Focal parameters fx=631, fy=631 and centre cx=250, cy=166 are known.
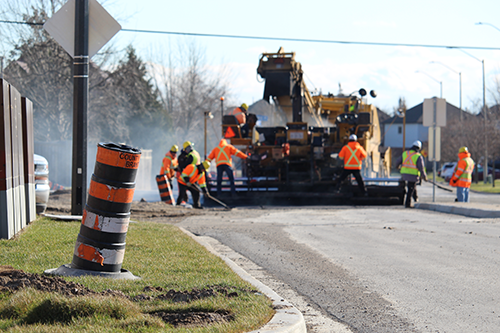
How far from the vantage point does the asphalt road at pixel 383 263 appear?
5.32 m

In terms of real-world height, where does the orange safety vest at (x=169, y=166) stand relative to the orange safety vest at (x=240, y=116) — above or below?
below

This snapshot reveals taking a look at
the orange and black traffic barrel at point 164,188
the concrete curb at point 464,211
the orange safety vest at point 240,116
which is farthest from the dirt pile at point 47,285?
the orange safety vest at point 240,116

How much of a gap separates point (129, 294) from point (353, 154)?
13.9 m

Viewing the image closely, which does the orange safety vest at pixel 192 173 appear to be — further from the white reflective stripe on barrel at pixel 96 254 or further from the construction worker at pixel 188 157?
the white reflective stripe on barrel at pixel 96 254

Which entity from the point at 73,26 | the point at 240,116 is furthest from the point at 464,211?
the point at 73,26

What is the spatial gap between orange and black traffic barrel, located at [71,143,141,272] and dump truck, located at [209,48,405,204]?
43.4ft

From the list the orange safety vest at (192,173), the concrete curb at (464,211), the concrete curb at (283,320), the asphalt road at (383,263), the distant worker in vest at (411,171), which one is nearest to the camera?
the concrete curb at (283,320)

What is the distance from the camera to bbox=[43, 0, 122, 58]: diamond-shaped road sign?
30.9ft

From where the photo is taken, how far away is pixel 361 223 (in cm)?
1278

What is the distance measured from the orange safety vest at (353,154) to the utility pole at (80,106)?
10.0 meters

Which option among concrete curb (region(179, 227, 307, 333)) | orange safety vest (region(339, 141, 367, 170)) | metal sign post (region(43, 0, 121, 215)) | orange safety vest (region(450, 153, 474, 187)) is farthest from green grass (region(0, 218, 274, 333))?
orange safety vest (region(450, 153, 474, 187))

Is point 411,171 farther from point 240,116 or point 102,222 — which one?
point 102,222

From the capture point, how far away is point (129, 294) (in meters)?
4.98

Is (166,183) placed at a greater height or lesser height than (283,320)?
greater
